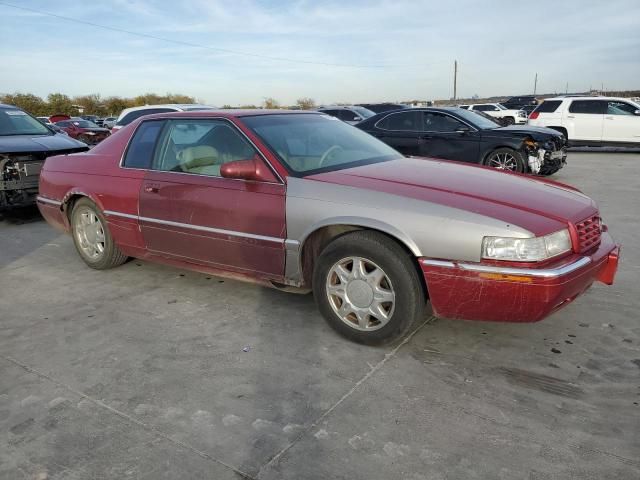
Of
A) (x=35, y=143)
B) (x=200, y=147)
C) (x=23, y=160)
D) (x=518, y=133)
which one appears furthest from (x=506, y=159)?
(x=23, y=160)

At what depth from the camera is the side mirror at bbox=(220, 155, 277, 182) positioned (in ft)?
11.5

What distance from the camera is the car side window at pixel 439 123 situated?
969cm

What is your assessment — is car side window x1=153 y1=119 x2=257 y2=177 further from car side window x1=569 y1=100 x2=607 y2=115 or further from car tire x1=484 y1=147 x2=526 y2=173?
car side window x1=569 y1=100 x2=607 y2=115

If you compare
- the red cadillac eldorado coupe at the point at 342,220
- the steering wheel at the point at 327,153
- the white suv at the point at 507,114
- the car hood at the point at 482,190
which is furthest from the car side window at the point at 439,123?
the white suv at the point at 507,114

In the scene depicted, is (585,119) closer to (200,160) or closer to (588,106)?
(588,106)

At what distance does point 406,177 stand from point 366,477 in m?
1.94

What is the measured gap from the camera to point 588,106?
1475 centimetres

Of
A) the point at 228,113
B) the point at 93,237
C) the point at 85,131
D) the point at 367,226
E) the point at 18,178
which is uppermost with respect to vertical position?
the point at 228,113

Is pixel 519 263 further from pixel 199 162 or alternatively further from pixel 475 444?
pixel 199 162

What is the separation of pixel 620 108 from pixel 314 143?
13.6 m

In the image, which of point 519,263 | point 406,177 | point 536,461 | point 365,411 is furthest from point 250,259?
point 536,461

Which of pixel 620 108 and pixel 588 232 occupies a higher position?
pixel 620 108

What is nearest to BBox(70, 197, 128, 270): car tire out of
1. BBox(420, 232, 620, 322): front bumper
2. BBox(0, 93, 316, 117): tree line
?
BBox(420, 232, 620, 322): front bumper

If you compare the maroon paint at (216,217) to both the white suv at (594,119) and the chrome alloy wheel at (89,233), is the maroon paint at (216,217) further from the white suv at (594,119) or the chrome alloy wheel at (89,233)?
the white suv at (594,119)
